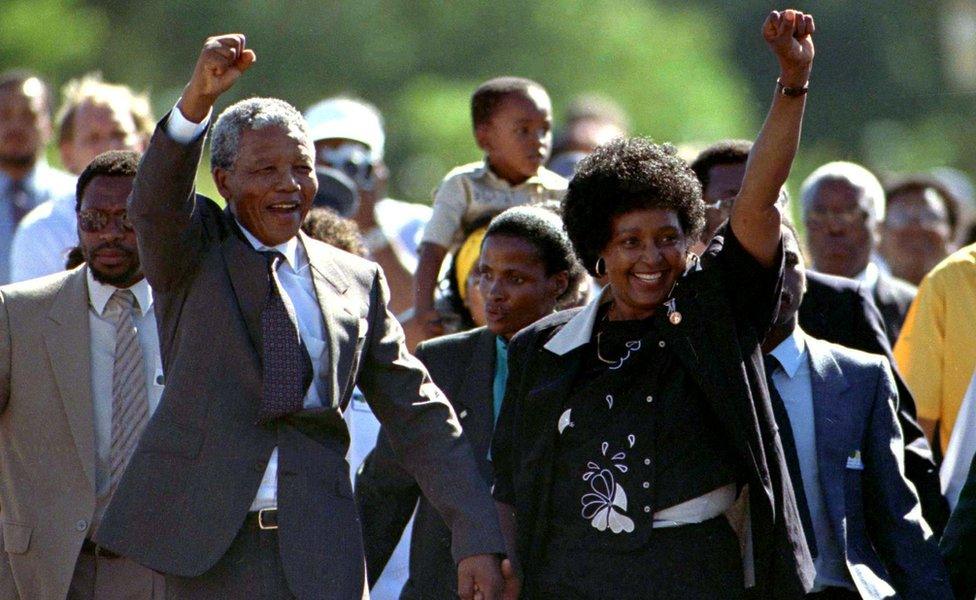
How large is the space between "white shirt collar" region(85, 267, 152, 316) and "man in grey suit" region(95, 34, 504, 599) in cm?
95

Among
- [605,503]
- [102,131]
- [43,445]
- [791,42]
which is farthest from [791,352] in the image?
[102,131]

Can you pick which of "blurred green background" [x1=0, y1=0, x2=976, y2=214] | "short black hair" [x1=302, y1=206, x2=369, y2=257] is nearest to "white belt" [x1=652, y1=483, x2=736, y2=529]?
"short black hair" [x1=302, y1=206, x2=369, y2=257]

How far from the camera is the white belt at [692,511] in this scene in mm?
5406

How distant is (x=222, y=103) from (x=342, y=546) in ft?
76.2

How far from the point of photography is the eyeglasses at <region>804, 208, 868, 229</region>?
29.3 feet

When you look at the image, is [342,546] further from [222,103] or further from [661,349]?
[222,103]

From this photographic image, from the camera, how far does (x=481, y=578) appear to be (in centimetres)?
567

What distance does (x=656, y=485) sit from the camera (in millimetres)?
5402

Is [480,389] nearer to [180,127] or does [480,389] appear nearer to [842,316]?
[842,316]

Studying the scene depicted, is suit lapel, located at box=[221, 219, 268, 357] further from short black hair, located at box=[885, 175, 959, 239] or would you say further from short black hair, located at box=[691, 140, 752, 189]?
short black hair, located at box=[885, 175, 959, 239]

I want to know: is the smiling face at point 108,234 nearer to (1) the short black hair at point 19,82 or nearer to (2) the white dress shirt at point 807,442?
(2) the white dress shirt at point 807,442

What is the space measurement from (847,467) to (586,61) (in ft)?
113

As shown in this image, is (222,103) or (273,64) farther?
(273,64)

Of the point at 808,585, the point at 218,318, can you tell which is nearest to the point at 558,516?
the point at 808,585
